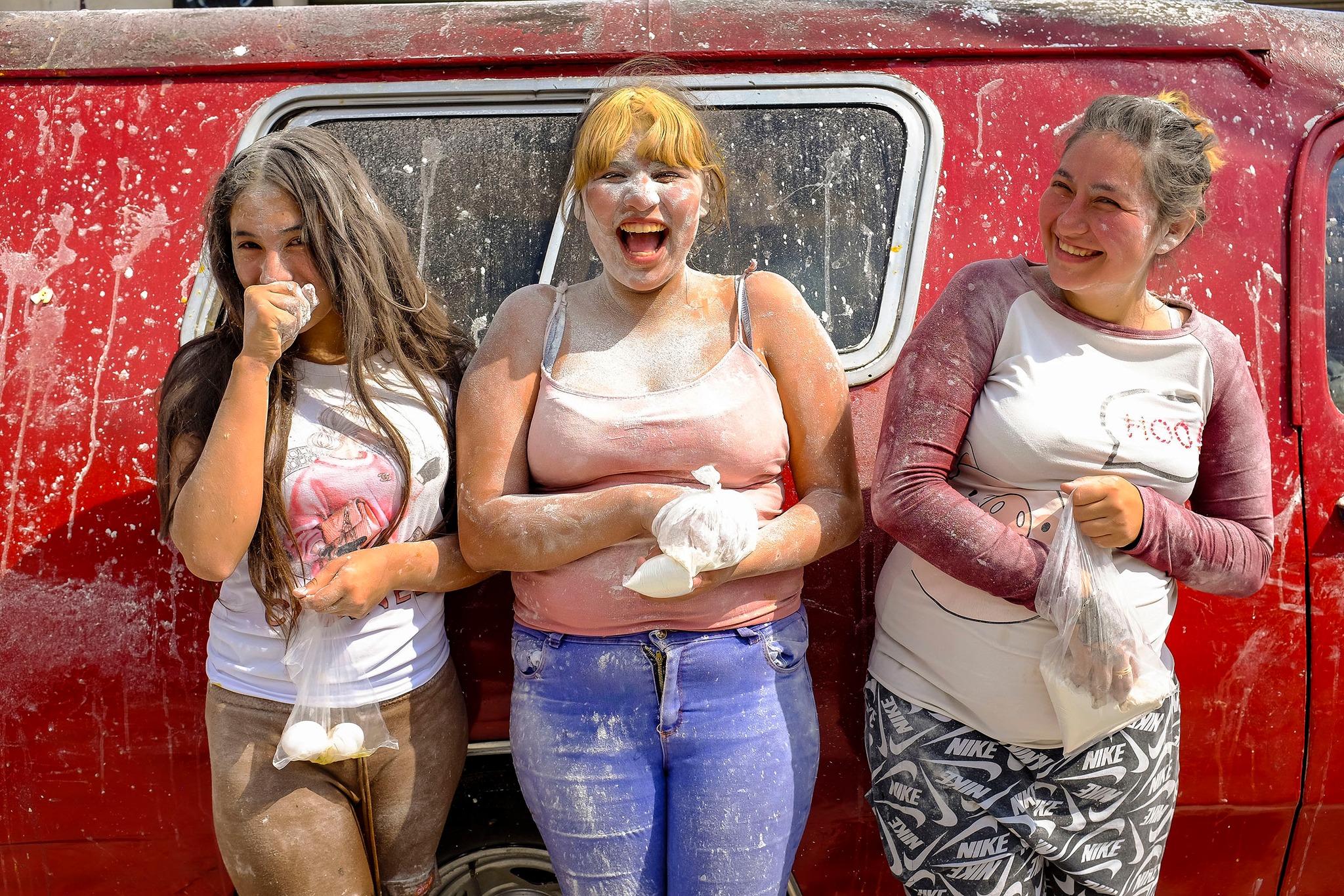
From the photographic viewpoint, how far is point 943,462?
5.87 feet

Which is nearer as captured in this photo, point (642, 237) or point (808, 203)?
point (642, 237)

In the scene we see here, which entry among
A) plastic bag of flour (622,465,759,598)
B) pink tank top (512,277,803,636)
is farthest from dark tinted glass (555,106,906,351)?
plastic bag of flour (622,465,759,598)

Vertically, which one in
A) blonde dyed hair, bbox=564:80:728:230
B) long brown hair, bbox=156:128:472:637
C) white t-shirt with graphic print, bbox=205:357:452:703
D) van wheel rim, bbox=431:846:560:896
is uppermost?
blonde dyed hair, bbox=564:80:728:230

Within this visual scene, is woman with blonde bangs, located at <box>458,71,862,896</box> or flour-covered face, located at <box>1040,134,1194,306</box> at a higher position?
flour-covered face, located at <box>1040,134,1194,306</box>

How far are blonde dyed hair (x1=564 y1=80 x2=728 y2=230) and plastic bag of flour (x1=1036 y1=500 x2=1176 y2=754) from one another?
0.88m

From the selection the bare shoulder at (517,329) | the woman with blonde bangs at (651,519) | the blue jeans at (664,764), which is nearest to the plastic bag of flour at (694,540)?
the woman with blonde bangs at (651,519)

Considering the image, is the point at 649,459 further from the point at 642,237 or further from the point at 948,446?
the point at 948,446

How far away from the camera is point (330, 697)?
5.95 feet

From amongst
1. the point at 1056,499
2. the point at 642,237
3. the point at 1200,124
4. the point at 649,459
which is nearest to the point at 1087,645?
the point at 1056,499

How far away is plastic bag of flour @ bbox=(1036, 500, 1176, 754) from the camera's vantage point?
1738 mm

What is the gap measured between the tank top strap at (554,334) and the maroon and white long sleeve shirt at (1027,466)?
1.95ft

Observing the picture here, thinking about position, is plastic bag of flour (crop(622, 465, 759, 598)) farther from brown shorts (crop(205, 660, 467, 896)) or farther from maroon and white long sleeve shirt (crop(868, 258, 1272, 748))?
brown shorts (crop(205, 660, 467, 896))

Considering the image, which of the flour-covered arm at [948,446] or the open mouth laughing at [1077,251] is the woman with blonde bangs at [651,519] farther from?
the open mouth laughing at [1077,251]

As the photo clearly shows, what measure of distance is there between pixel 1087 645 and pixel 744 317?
0.80 metres
